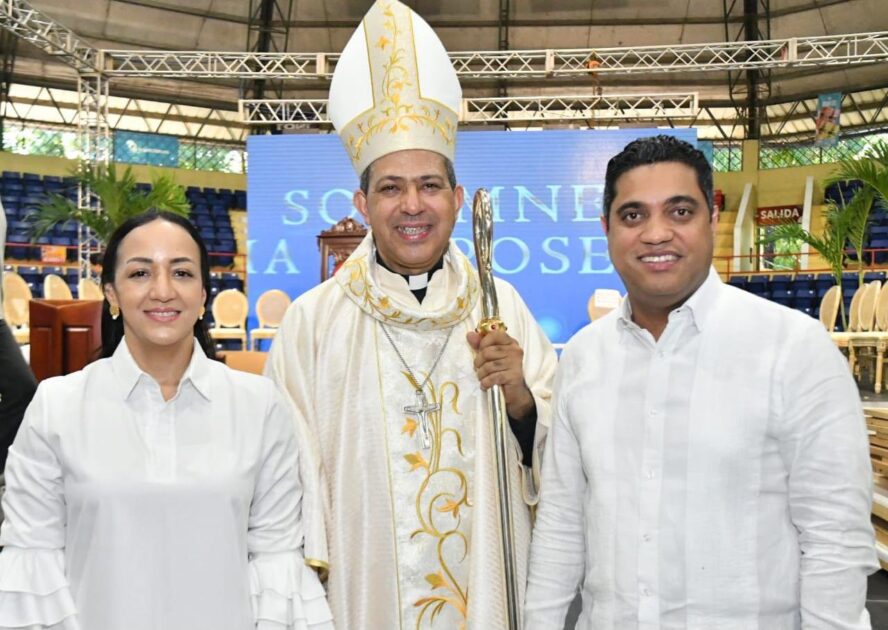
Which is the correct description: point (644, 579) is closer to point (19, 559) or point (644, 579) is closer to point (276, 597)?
point (276, 597)

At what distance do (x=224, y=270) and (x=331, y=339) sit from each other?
14.0m

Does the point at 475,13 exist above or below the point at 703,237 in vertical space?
above

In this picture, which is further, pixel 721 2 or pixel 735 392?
pixel 721 2

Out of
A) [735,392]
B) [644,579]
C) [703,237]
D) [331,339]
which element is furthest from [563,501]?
[331,339]

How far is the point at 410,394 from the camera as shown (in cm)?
199

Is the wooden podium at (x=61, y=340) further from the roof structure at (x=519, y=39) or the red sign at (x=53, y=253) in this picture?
the roof structure at (x=519, y=39)

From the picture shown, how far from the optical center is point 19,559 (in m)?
1.52

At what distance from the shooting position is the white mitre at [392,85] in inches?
81.1

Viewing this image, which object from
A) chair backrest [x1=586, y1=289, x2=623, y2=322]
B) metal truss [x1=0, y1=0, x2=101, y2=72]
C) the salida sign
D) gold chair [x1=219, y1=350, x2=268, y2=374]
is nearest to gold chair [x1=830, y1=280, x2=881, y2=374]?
chair backrest [x1=586, y1=289, x2=623, y2=322]

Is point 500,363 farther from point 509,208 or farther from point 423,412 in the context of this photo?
point 509,208

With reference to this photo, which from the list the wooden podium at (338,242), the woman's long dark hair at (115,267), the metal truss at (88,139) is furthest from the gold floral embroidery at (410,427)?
the metal truss at (88,139)

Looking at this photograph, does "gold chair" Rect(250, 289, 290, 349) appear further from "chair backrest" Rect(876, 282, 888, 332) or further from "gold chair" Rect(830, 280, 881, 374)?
"chair backrest" Rect(876, 282, 888, 332)

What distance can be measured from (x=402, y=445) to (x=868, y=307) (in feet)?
24.9

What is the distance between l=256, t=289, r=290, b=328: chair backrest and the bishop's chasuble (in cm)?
685
